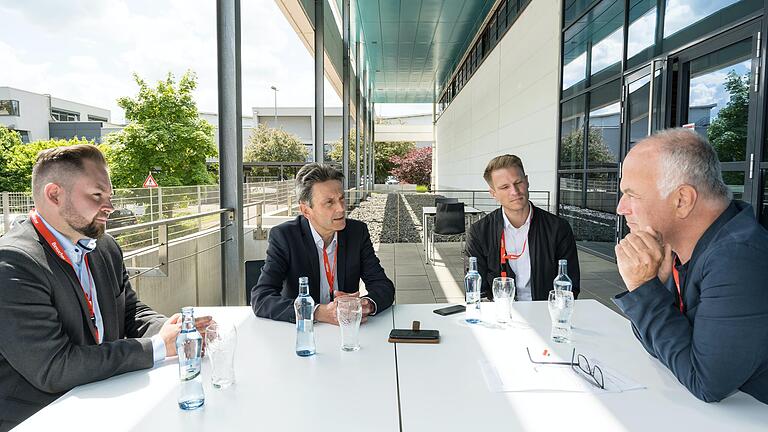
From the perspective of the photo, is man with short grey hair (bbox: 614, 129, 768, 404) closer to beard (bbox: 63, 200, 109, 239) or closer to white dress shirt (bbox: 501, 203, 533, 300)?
white dress shirt (bbox: 501, 203, 533, 300)

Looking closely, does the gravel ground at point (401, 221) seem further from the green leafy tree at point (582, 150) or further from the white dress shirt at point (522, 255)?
the white dress shirt at point (522, 255)

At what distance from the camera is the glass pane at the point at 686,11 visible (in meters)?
3.97

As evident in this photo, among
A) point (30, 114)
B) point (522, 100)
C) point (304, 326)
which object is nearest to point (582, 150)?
point (522, 100)

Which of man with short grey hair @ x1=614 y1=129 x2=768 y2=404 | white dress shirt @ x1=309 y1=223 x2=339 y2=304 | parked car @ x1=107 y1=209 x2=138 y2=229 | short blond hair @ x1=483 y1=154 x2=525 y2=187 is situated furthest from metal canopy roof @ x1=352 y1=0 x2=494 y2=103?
man with short grey hair @ x1=614 y1=129 x2=768 y2=404

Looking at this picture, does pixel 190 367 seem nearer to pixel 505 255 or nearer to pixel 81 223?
pixel 81 223

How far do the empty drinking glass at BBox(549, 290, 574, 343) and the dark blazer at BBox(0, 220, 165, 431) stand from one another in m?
1.26

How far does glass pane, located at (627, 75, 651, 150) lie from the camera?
4.81 meters

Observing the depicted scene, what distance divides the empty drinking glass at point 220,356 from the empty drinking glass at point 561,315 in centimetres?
102

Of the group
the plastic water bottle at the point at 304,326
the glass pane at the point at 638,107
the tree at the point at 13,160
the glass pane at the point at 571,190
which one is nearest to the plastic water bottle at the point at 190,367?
the plastic water bottle at the point at 304,326

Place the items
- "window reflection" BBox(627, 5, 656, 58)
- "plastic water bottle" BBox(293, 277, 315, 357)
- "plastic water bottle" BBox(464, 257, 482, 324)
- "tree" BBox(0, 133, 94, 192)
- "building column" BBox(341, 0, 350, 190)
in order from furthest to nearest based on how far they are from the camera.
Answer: "tree" BBox(0, 133, 94, 192) < "building column" BBox(341, 0, 350, 190) < "window reflection" BBox(627, 5, 656, 58) < "plastic water bottle" BBox(464, 257, 482, 324) < "plastic water bottle" BBox(293, 277, 315, 357)

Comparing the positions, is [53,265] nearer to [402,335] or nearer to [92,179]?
[92,179]

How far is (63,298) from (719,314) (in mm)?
1685

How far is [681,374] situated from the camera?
3.67 ft

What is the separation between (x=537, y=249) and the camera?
7.78 ft
